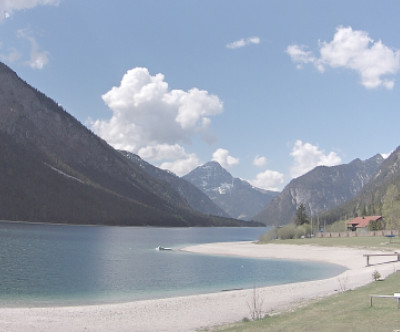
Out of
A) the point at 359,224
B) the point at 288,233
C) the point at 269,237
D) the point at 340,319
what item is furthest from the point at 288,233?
the point at 340,319

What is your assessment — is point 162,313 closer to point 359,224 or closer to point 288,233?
point 288,233

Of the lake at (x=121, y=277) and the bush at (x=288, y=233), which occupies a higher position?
the bush at (x=288, y=233)

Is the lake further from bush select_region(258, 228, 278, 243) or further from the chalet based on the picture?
the chalet

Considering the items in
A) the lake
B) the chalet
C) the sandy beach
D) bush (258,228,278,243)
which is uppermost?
the chalet

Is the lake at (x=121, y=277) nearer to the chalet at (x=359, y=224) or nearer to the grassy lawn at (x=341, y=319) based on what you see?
the grassy lawn at (x=341, y=319)

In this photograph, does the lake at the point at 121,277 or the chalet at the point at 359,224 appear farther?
the chalet at the point at 359,224

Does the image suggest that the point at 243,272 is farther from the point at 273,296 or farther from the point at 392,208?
the point at 392,208

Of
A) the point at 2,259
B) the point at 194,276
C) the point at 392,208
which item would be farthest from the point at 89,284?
the point at 392,208

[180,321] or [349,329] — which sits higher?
[349,329]

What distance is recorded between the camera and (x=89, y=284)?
39812 millimetres

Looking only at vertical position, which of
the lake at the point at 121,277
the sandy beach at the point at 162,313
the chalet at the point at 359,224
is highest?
the chalet at the point at 359,224

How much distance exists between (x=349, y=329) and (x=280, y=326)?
138 inches

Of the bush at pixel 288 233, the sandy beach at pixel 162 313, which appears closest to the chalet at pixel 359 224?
the bush at pixel 288 233

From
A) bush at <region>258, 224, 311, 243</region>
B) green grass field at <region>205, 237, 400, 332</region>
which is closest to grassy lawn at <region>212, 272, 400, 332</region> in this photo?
green grass field at <region>205, 237, 400, 332</region>
